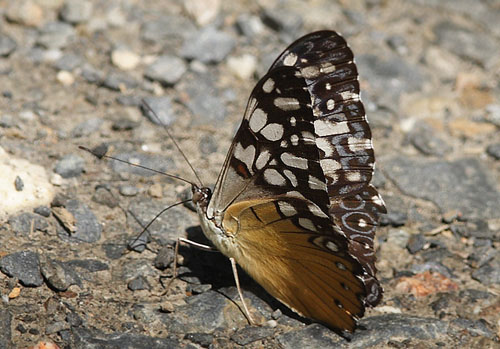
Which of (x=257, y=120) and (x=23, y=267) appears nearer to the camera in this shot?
(x=257, y=120)

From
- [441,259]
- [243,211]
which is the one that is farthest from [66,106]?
[441,259]

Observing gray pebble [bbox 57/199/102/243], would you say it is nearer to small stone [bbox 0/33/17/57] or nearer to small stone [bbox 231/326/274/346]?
small stone [bbox 231/326/274/346]

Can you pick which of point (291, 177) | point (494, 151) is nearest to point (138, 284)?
point (291, 177)

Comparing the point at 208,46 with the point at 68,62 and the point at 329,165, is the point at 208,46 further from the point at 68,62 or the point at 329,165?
the point at 329,165

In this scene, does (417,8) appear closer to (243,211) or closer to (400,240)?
Result: (400,240)

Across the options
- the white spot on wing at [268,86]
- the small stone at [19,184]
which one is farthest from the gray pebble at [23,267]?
the white spot on wing at [268,86]

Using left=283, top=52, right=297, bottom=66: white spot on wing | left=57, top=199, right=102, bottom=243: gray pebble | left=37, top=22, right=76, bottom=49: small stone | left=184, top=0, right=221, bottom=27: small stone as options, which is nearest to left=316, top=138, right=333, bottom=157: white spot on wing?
left=283, top=52, right=297, bottom=66: white spot on wing
